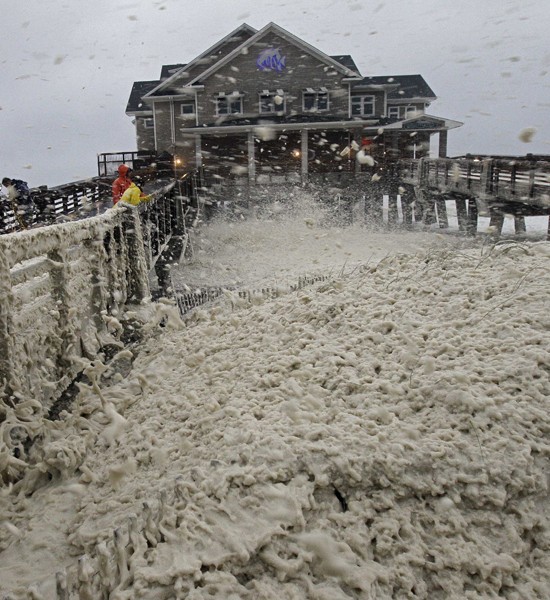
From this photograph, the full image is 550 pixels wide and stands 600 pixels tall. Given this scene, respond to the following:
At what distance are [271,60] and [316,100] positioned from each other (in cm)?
327

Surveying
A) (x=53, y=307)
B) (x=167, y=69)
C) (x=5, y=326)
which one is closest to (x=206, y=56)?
(x=167, y=69)

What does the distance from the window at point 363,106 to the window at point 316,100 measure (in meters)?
4.51

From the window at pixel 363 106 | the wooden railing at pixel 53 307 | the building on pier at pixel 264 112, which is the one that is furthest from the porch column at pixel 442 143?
the wooden railing at pixel 53 307

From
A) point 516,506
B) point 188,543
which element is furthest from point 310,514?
point 516,506

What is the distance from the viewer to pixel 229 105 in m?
31.7

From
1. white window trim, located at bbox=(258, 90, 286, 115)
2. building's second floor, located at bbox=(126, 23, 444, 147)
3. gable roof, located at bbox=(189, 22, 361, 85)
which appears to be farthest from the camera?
white window trim, located at bbox=(258, 90, 286, 115)

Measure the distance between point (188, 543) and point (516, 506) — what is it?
152 cm

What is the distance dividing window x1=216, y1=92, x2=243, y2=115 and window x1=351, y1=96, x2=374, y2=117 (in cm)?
772

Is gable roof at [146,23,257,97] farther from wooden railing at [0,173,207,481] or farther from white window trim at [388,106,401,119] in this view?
wooden railing at [0,173,207,481]

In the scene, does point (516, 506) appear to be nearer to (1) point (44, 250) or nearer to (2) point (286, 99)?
(1) point (44, 250)

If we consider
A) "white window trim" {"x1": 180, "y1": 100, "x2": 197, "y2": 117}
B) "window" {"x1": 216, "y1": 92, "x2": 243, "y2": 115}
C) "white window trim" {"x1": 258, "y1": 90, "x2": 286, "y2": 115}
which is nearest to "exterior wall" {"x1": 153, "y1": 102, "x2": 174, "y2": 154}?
"white window trim" {"x1": 180, "y1": 100, "x2": 197, "y2": 117}

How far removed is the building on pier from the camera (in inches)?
1195

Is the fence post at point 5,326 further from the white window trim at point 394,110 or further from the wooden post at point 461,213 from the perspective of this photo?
the white window trim at point 394,110

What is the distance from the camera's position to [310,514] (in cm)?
262
